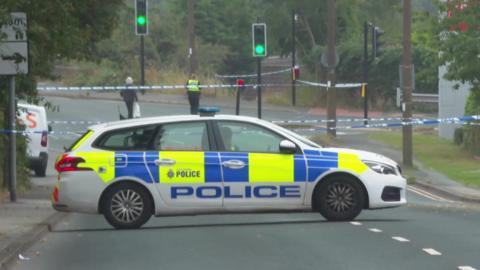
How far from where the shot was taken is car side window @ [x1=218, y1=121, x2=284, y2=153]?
583 inches

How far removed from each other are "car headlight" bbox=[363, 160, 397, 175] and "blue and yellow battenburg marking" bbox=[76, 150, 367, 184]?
0.29m

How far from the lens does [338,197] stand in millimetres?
14953

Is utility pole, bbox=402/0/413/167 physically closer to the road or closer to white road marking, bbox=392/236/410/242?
the road

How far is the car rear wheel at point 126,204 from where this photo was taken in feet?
47.9

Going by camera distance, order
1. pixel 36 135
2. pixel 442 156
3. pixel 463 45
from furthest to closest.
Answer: pixel 442 156 < pixel 463 45 < pixel 36 135

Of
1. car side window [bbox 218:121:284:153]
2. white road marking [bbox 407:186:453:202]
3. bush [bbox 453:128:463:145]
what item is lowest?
white road marking [bbox 407:186:453:202]

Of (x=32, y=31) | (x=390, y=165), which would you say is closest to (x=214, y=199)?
(x=390, y=165)

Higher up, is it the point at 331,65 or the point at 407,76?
the point at 331,65

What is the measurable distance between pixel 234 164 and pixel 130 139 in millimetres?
1437

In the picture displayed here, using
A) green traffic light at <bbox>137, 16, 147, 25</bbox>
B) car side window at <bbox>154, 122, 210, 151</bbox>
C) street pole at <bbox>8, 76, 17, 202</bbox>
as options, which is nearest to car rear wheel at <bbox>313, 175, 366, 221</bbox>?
car side window at <bbox>154, 122, 210, 151</bbox>

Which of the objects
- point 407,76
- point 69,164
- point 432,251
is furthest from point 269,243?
point 407,76

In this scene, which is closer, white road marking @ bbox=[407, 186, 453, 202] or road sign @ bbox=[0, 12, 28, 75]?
Result: road sign @ bbox=[0, 12, 28, 75]

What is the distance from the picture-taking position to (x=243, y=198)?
48.4 ft

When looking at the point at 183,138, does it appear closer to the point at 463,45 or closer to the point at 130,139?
the point at 130,139
